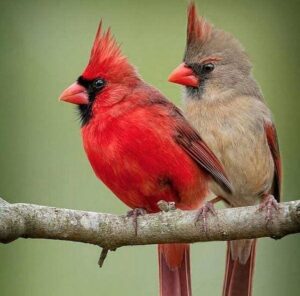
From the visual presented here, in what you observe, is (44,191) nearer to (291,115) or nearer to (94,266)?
(94,266)

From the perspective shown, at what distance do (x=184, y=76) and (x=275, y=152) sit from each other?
411mm

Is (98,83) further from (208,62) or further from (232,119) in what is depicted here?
(232,119)

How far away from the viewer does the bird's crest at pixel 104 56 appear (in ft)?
6.79

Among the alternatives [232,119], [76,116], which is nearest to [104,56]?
[76,116]

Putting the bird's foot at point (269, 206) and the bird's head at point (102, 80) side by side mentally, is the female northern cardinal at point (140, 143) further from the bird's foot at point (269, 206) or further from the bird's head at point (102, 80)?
the bird's foot at point (269, 206)

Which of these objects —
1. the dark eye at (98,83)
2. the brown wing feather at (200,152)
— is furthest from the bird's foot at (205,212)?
the dark eye at (98,83)

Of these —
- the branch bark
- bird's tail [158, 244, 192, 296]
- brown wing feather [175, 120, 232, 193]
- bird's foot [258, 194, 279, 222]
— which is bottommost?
bird's tail [158, 244, 192, 296]

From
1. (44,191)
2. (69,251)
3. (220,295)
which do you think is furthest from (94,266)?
(220,295)

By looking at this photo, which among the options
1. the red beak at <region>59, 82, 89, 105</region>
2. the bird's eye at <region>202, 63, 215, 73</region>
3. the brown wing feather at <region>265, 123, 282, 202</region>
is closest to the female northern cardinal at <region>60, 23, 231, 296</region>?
the red beak at <region>59, 82, 89, 105</region>

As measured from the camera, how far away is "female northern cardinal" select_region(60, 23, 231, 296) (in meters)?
2.13

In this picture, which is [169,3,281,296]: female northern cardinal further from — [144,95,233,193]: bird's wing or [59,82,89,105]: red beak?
[59,82,89,105]: red beak

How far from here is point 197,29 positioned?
2066 millimetres

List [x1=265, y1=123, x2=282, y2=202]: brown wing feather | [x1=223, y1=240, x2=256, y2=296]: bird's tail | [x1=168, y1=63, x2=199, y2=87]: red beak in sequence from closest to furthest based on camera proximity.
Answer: [x1=168, y1=63, x2=199, y2=87]: red beak, [x1=223, y1=240, x2=256, y2=296]: bird's tail, [x1=265, y1=123, x2=282, y2=202]: brown wing feather

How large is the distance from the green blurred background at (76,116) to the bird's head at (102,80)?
0.04 metres
